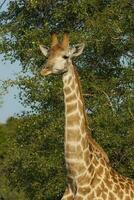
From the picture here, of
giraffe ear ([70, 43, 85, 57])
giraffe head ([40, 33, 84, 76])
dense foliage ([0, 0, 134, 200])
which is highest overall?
dense foliage ([0, 0, 134, 200])

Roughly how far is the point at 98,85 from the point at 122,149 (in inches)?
74.0

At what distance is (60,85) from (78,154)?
7059mm

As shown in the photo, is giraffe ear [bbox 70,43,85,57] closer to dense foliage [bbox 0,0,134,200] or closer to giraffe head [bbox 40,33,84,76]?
giraffe head [bbox 40,33,84,76]

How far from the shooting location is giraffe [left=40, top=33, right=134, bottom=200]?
12273mm

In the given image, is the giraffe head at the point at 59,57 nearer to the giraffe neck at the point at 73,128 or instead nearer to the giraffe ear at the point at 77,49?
the giraffe ear at the point at 77,49

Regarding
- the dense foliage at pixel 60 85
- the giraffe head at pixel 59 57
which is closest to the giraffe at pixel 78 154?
the giraffe head at pixel 59 57

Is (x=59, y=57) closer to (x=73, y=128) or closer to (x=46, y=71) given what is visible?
(x=46, y=71)

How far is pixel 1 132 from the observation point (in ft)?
181

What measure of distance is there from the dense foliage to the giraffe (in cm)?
576

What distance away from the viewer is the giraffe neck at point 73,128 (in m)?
12.4

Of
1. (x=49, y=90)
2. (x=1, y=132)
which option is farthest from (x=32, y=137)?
(x=1, y=132)

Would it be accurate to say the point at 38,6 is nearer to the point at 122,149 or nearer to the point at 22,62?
the point at 22,62

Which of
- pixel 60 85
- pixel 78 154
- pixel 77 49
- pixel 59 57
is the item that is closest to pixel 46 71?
pixel 59 57

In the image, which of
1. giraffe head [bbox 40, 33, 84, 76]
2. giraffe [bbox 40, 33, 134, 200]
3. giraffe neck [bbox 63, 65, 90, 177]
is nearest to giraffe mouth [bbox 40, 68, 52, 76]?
giraffe head [bbox 40, 33, 84, 76]
